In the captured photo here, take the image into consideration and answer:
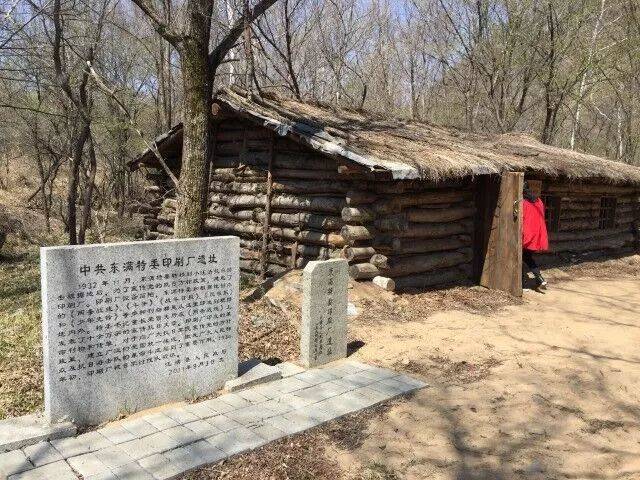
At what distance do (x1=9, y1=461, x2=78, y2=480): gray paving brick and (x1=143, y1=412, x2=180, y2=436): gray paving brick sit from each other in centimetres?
74

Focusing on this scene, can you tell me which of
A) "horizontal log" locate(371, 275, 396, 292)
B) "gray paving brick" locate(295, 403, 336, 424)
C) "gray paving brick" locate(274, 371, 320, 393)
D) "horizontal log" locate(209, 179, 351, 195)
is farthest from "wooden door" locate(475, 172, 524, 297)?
"gray paving brick" locate(295, 403, 336, 424)

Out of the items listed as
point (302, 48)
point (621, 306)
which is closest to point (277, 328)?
point (621, 306)

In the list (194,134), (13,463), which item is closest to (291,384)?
(13,463)

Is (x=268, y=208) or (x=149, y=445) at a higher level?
(x=268, y=208)

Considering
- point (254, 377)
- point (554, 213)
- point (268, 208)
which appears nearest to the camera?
point (254, 377)

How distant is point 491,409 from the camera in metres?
5.00

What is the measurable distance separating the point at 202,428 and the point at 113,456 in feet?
2.39

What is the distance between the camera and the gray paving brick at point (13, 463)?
3655 millimetres

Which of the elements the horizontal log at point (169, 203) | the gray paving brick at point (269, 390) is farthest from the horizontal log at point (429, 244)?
the horizontal log at point (169, 203)

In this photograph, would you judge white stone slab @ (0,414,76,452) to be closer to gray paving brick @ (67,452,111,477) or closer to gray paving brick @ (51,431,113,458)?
gray paving brick @ (51,431,113,458)

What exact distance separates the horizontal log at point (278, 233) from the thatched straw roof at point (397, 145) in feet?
5.33

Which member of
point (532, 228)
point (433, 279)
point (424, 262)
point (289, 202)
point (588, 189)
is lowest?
point (433, 279)

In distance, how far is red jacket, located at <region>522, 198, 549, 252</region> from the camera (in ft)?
32.1

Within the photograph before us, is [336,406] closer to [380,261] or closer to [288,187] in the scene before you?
[380,261]
